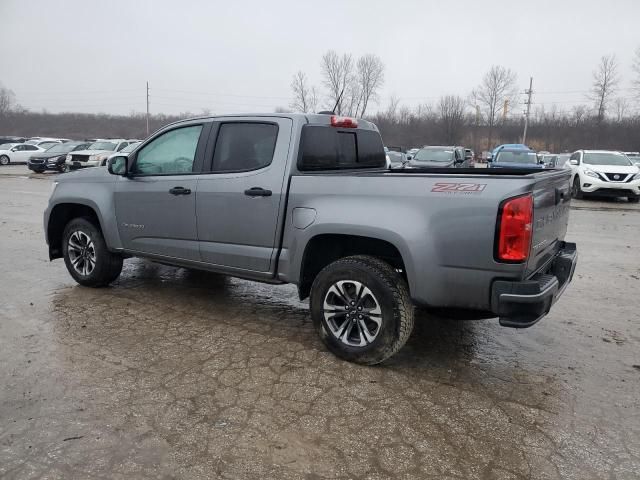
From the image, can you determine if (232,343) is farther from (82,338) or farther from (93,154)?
(93,154)

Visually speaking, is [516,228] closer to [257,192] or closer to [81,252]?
[257,192]

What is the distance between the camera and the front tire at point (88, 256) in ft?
17.7

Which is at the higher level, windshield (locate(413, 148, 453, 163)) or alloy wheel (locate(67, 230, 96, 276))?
windshield (locate(413, 148, 453, 163))

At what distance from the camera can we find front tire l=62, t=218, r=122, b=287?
540 cm

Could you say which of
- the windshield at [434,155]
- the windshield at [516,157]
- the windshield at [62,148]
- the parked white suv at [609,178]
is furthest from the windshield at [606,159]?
the windshield at [62,148]

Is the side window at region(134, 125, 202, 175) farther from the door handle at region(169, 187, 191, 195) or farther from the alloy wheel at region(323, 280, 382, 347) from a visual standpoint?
the alloy wheel at region(323, 280, 382, 347)

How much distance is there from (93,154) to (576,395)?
2328 cm

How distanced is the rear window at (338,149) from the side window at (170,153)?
1.14m

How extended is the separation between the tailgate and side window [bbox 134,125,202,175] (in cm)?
297

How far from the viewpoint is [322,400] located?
10.8ft

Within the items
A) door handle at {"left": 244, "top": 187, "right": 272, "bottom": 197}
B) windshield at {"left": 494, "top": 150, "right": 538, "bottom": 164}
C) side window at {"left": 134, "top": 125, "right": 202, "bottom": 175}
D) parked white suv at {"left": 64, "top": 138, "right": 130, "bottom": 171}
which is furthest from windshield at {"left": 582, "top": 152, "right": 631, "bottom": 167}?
parked white suv at {"left": 64, "top": 138, "right": 130, "bottom": 171}

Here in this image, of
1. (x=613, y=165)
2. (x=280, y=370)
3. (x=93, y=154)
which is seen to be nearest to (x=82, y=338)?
(x=280, y=370)

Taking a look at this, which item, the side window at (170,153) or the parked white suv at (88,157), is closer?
the side window at (170,153)

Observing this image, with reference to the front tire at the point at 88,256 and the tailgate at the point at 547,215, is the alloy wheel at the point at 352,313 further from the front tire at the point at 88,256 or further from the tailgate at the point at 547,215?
the front tire at the point at 88,256
